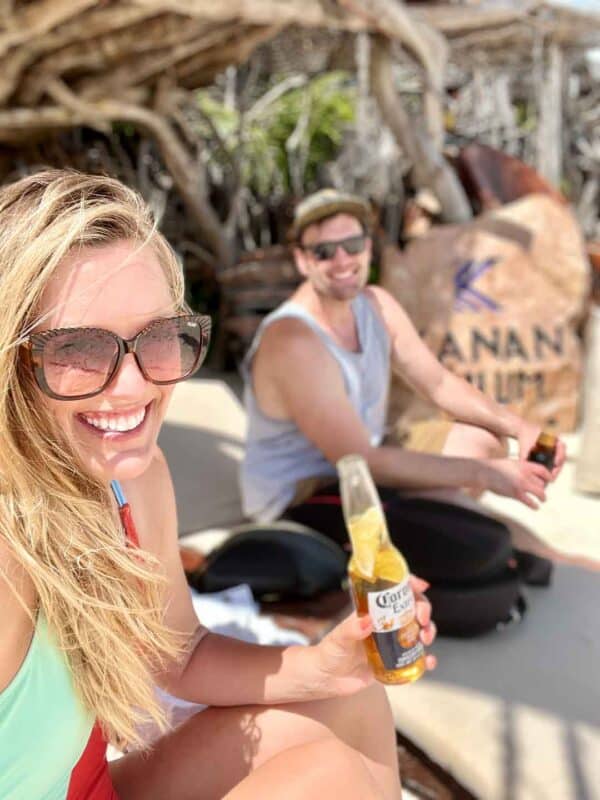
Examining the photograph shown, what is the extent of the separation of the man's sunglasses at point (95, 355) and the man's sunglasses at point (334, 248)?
145cm

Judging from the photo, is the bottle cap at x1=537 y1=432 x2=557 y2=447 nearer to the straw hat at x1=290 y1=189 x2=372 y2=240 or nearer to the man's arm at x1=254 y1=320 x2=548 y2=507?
the man's arm at x1=254 y1=320 x2=548 y2=507

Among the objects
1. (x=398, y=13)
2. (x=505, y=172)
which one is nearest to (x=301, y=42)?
(x=398, y=13)

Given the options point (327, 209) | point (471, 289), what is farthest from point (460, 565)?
point (471, 289)

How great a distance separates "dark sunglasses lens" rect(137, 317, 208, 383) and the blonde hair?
3.6 inches

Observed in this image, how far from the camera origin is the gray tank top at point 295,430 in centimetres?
252

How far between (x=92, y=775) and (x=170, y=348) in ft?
2.11

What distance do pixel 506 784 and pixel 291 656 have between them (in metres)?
0.81

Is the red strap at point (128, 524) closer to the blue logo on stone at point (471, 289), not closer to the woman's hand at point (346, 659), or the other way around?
the woman's hand at point (346, 659)

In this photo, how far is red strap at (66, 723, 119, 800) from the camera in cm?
109

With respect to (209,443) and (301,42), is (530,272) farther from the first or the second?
(301,42)

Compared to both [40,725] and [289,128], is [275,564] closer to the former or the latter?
[40,725]

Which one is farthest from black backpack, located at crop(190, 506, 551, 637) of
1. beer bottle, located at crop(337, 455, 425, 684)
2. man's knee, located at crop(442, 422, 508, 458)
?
beer bottle, located at crop(337, 455, 425, 684)

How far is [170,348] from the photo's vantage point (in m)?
1.08

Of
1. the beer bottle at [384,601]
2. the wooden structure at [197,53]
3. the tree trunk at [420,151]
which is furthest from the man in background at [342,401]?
the tree trunk at [420,151]
